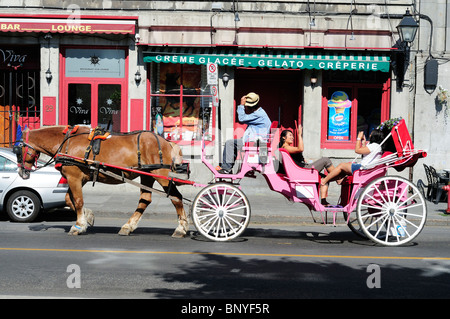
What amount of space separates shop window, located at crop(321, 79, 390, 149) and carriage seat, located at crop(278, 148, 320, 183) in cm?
896

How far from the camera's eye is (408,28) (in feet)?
57.8

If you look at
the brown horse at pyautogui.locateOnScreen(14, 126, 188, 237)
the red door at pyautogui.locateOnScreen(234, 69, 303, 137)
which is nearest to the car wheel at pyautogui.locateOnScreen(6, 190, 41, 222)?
the brown horse at pyautogui.locateOnScreen(14, 126, 188, 237)

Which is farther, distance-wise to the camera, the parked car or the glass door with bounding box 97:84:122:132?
the glass door with bounding box 97:84:122:132

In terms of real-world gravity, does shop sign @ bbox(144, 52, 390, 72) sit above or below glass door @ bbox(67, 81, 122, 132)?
above

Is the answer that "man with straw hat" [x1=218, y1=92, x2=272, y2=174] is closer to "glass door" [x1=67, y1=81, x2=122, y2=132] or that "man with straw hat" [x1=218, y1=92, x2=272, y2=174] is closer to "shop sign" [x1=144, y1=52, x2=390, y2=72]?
"shop sign" [x1=144, y1=52, x2=390, y2=72]

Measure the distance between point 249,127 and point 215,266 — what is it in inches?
114

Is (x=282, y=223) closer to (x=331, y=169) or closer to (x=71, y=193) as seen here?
(x=331, y=169)

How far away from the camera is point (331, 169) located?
10727 mm

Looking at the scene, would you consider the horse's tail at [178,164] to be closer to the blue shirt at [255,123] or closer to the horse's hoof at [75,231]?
the blue shirt at [255,123]

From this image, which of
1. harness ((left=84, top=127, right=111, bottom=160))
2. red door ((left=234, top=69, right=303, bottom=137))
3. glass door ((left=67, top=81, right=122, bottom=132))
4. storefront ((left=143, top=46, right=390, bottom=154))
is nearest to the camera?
harness ((left=84, top=127, right=111, bottom=160))

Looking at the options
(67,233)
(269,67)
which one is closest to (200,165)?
(269,67)

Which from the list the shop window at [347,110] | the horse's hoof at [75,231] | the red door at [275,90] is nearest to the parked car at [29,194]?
the horse's hoof at [75,231]

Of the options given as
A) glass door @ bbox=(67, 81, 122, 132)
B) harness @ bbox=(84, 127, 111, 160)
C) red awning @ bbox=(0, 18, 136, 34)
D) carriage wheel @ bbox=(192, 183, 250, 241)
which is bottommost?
carriage wheel @ bbox=(192, 183, 250, 241)

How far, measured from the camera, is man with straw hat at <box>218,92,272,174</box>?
35.1 feet
